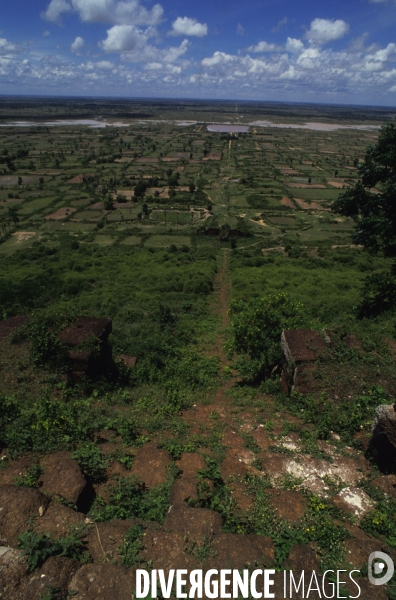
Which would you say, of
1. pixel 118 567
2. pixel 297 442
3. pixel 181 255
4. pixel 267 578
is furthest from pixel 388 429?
pixel 181 255

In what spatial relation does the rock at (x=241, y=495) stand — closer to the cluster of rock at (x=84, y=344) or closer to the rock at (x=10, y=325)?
the cluster of rock at (x=84, y=344)

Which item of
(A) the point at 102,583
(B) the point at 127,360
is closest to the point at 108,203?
(B) the point at 127,360

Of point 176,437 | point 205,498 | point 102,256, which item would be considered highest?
point 205,498

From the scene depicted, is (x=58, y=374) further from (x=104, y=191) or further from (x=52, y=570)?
(x=104, y=191)

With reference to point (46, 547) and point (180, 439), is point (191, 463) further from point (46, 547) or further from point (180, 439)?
point (46, 547)

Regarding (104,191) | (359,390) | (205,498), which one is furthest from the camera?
(104,191)

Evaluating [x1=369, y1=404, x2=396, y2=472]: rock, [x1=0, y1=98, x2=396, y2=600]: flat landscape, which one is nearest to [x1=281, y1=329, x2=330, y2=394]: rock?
[x1=0, y1=98, x2=396, y2=600]: flat landscape

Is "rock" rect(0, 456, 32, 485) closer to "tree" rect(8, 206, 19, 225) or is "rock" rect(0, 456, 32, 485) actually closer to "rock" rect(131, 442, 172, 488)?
"rock" rect(131, 442, 172, 488)

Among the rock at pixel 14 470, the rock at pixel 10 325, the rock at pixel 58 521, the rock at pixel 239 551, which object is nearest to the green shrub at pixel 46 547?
the rock at pixel 58 521
